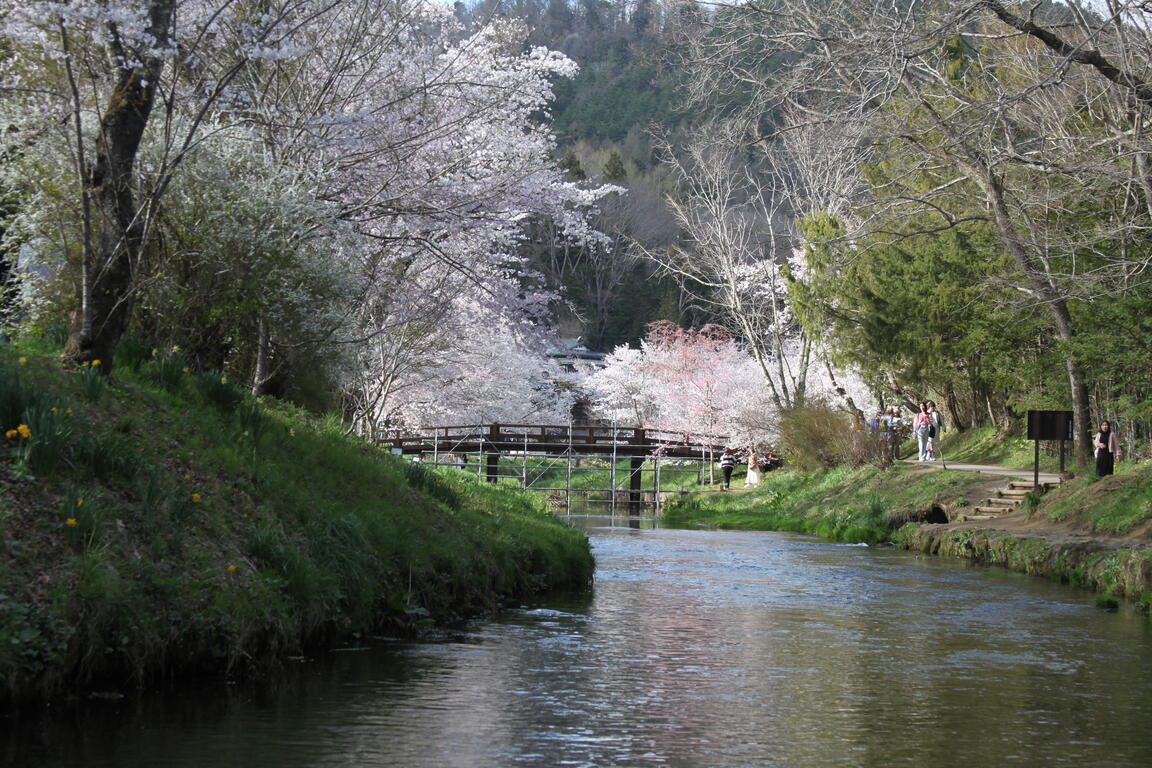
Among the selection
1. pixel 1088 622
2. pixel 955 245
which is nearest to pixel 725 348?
pixel 955 245

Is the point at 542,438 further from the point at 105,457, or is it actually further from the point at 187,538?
the point at 105,457

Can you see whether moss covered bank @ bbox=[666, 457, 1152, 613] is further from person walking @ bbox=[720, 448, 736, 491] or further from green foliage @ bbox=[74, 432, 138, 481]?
green foliage @ bbox=[74, 432, 138, 481]

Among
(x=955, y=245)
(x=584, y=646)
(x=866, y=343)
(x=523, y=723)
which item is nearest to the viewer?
(x=523, y=723)

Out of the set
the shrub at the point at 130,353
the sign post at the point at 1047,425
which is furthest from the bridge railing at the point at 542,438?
the shrub at the point at 130,353

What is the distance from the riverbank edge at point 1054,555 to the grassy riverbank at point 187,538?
8.11 metres

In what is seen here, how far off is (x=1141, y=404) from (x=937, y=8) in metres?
9.23

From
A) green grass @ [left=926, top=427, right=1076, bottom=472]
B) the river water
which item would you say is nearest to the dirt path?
green grass @ [left=926, top=427, right=1076, bottom=472]

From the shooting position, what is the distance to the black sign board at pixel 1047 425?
73.5 ft

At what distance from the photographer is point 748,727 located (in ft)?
25.3

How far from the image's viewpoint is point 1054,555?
18.3 metres

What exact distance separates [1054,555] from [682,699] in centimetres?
1174

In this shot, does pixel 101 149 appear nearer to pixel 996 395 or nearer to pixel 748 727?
pixel 748 727

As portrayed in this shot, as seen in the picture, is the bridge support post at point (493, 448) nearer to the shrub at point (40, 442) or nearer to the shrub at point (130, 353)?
the shrub at point (130, 353)

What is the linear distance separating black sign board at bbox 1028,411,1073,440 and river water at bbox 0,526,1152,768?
28.3 ft
